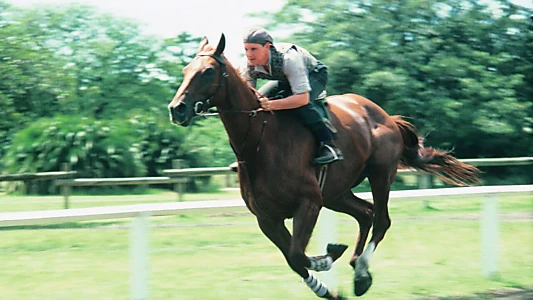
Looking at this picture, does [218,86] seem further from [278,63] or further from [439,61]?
[439,61]

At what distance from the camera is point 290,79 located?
17.9 ft

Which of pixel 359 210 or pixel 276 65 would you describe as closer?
pixel 276 65

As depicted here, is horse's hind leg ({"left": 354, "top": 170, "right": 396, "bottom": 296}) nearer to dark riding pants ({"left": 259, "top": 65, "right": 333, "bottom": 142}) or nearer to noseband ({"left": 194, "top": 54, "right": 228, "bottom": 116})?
dark riding pants ({"left": 259, "top": 65, "right": 333, "bottom": 142})

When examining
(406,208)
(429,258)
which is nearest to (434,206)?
(406,208)

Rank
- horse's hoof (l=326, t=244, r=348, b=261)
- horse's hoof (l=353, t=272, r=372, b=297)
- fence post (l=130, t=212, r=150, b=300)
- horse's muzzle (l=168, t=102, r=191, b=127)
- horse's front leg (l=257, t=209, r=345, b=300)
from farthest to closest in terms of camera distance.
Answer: horse's hoof (l=353, t=272, r=372, b=297)
horse's hoof (l=326, t=244, r=348, b=261)
horse's front leg (l=257, t=209, r=345, b=300)
fence post (l=130, t=212, r=150, b=300)
horse's muzzle (l=168, t=102, r=191, b=127)

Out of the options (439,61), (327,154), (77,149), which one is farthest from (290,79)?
(77,149)

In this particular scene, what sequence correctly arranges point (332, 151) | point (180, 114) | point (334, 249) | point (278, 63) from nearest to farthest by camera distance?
1. point (180, 114)
2. point (278, 63)
3. point (332, 151)
4. point (334, 249)

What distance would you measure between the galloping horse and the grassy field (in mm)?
456

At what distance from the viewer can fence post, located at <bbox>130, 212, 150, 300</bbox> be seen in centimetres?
536

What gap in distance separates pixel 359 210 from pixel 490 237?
137 cm

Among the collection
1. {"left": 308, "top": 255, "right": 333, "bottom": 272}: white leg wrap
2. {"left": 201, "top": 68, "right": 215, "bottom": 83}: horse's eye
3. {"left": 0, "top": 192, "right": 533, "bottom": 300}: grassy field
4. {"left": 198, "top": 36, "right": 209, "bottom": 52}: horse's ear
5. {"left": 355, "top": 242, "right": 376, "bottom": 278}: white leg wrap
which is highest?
{"left": 198, "top": 36, "right": 209, "bottom": 52}: horse's ear

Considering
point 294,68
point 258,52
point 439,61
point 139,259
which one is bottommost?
point 439,61

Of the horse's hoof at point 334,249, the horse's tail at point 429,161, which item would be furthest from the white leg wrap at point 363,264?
the horse's tail at point 429,161

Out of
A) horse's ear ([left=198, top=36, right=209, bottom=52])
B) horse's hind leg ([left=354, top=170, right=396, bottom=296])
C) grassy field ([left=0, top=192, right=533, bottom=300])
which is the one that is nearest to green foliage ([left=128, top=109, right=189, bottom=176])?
grassy field ([left=0, top=192, right=533, bottom=300])
